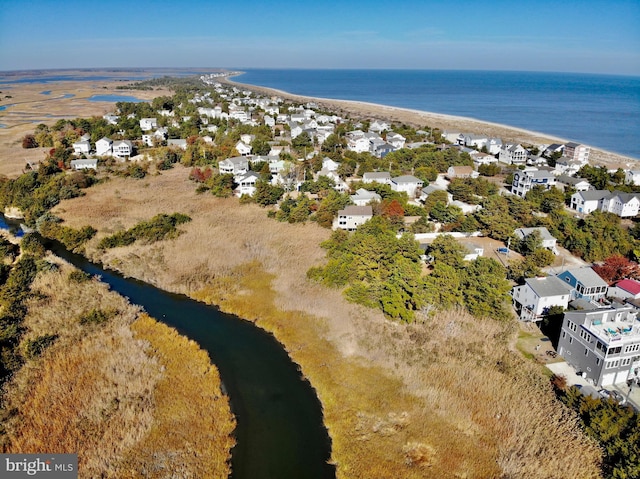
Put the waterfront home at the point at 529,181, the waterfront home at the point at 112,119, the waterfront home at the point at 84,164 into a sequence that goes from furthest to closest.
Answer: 1. the waterfront home at the point at 112,119
2. the waterfront home at the point at 84,164
3. the waterfront home at the point at 529,181

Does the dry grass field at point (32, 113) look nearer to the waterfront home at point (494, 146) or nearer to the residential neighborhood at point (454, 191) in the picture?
the residential neighborhood at point (454, 191)

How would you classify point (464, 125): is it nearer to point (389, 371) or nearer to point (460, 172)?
point (460, 172)

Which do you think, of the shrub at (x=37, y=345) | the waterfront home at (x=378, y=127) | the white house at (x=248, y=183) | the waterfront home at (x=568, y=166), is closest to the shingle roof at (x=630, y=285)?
the waterfront home at (x=568, y=166)

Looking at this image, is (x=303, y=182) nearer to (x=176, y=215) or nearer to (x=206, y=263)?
(x=176, y=215)

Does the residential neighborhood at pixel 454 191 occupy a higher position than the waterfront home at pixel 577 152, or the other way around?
the waterfront home at pixel 577 152

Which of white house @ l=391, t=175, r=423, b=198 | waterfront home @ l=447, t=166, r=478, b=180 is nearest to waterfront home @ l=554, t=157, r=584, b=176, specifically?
waterfront home @ l=447, t=166, r=478, b=180

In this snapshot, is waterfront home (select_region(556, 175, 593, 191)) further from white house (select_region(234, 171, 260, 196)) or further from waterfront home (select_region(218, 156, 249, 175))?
waterfront home (select_region(218, 156, 249, 175))
